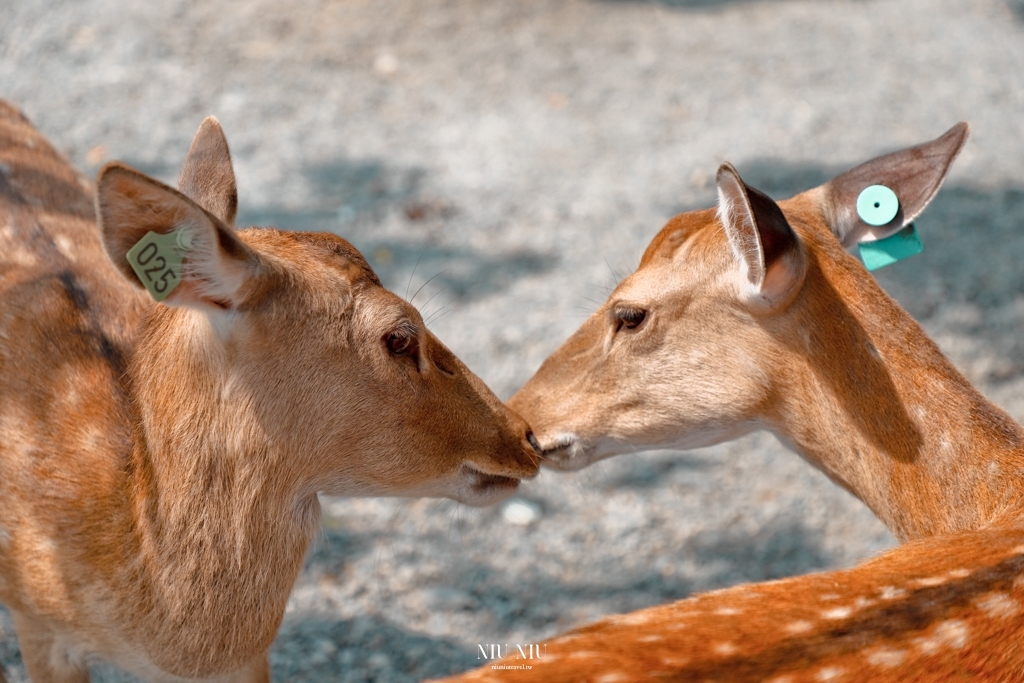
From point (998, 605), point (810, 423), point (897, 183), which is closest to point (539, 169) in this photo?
point (897, 183)

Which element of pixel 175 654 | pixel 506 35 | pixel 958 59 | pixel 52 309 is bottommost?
pixel 175 654

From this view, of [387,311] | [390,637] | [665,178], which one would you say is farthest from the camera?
[665,178]

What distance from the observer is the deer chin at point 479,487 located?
2658 mm

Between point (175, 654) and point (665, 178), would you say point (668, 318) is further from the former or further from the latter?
point (665, 178)

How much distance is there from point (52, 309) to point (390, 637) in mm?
1597

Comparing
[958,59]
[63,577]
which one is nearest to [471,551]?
[63,577]

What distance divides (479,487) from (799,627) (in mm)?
1035

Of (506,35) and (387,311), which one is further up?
(506,35)

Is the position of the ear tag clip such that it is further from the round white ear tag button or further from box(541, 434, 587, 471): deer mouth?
box(541, 434, 587, 471): deer mouth

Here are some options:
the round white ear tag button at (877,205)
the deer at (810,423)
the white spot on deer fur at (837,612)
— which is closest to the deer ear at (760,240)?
the deer at (810,423)

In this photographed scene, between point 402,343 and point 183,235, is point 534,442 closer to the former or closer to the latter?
point 402,343

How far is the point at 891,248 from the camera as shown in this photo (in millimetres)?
3029

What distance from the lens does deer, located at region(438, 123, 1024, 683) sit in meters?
1.79

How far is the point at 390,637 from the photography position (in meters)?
3.67
